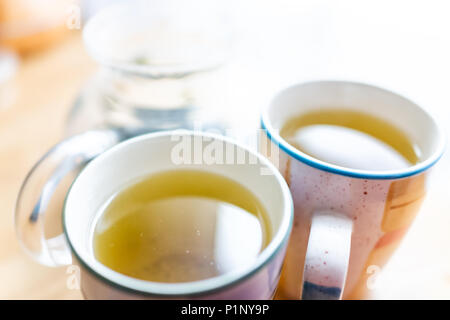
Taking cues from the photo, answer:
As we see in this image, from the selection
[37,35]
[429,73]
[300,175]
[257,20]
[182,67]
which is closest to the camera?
[300,175]

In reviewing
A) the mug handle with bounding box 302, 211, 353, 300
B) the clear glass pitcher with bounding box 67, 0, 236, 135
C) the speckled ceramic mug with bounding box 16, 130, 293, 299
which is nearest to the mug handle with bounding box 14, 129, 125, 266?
the speckled ceramic mug with bounding box 16, 130, 293, 299

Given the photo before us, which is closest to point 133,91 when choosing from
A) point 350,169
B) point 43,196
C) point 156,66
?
point 156,66

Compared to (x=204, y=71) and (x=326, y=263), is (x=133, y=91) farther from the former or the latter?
(x=326, y=263)

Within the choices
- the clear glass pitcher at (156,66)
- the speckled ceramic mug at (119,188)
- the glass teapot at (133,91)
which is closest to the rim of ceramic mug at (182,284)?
the speckled ceramic mug at (119,188)

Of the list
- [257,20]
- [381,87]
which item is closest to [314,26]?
[257,20]

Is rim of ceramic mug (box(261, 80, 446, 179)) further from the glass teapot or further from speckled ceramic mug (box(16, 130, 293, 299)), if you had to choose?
the glass teapot

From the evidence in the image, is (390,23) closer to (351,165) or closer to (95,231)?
(351,165)

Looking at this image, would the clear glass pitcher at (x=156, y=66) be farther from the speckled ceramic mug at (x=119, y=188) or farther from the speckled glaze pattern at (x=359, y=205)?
the speckled glaze pattern at (x=359, y=205)
